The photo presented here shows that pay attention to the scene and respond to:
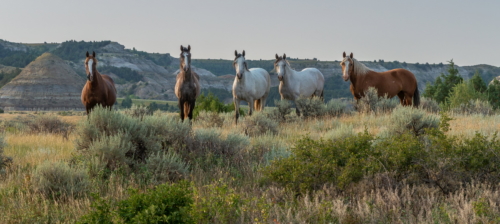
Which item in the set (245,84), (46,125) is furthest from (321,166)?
(46,125)

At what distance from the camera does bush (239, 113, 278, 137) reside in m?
10.9

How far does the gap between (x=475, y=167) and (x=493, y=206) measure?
3.70 ft

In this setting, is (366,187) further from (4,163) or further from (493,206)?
(4,163)

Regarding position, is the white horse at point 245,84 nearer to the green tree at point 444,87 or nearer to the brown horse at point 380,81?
the brown horse at point 380,81

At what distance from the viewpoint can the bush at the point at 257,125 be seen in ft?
35.9

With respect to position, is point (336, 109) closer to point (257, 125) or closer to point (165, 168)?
point (257, 125)

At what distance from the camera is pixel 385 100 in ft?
48.8

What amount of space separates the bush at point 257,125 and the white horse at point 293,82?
3014mm

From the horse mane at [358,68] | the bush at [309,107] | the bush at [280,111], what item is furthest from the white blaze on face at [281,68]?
the horse mane at [358,68]

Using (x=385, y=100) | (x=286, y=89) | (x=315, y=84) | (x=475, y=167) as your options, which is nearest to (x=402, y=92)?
(x=385, y=100)

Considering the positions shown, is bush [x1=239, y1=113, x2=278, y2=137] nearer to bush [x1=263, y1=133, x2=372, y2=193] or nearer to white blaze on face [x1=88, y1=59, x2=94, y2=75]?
white blaze on face [x1=88, y1=59, x2=94, y2=75]

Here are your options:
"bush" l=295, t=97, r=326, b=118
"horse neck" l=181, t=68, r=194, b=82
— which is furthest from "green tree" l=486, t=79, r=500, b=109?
"horse neck" l=181, t=68, r=194, b=82

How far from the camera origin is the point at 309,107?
14.8m

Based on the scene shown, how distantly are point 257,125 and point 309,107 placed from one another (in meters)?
4.14
